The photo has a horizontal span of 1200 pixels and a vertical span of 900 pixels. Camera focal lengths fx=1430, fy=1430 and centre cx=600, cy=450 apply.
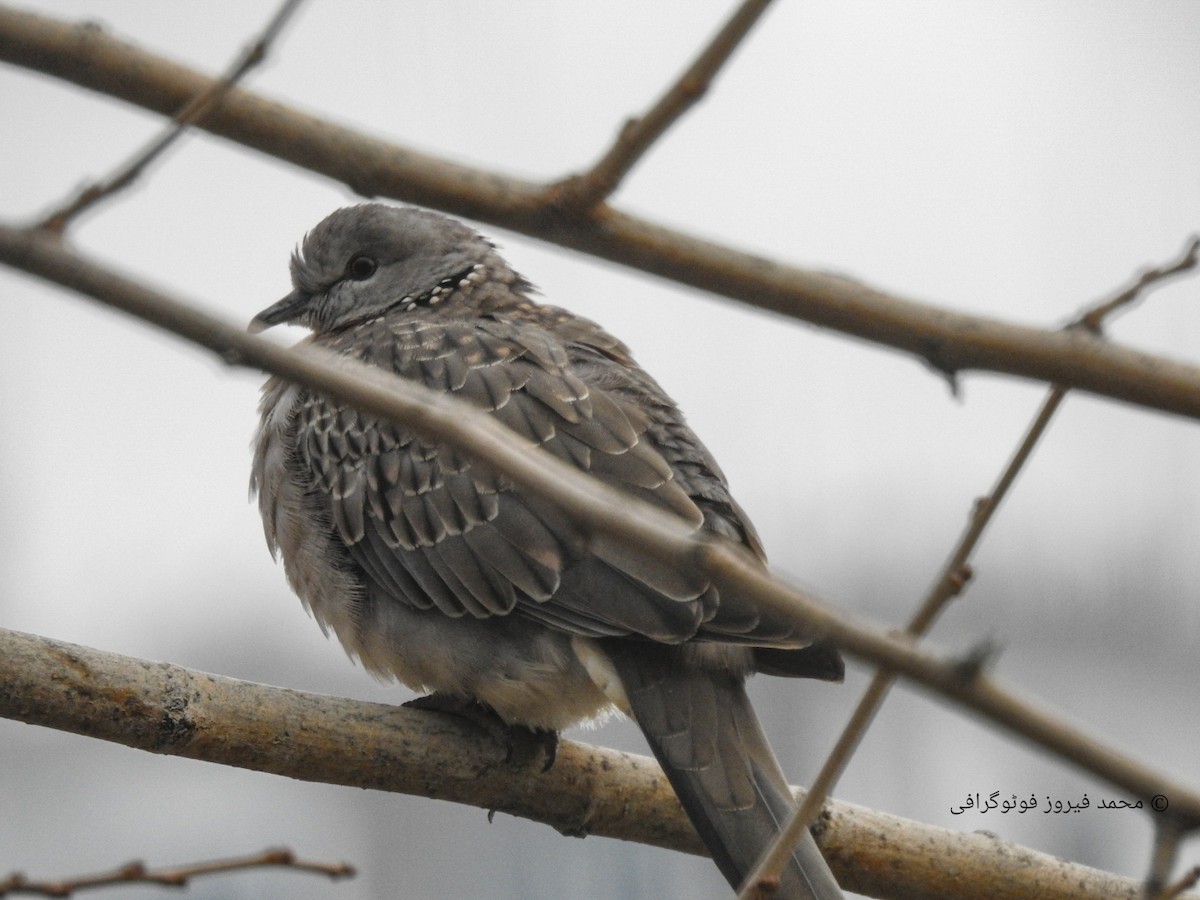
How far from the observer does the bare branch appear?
120cm

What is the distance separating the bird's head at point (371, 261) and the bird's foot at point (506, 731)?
154 centimetres

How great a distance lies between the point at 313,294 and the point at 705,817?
2.52 m

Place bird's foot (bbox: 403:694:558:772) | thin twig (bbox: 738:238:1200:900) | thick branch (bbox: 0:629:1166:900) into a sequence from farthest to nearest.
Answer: bird's foot (bbox: 403:694:558:772) → thick branch (bbox: 0:629:1166:900) → thin twig (bbox: 738:238:1200:900)

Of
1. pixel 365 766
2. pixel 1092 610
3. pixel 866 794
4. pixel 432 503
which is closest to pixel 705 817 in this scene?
pixel 365 766

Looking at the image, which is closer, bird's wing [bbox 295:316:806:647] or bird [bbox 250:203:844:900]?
bird [bbox 250:203:844:900]

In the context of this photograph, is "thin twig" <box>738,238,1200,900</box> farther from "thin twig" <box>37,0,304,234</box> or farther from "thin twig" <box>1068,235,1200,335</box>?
"thin twig" <box>37,0,304,234</box>

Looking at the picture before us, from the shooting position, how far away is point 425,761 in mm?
3502

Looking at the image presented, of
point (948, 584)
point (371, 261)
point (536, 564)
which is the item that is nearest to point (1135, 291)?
point (948, 584)

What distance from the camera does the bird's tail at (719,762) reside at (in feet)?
10.1

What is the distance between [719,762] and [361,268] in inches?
93.2

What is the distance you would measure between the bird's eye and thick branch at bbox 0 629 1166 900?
1.82 meters

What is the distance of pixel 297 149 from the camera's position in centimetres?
158

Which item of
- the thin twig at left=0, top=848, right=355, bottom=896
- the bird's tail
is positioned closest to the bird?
the bird's tail

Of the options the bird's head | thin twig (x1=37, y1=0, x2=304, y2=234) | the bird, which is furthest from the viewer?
the bird's head
